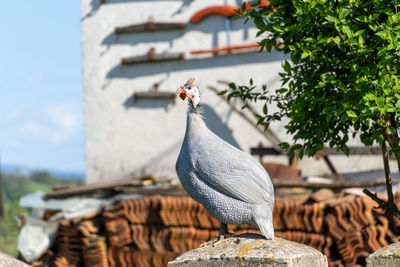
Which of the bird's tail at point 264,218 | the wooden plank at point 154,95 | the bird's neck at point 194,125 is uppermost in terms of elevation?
the bird's neck at point 194,125

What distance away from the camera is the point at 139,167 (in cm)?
1509

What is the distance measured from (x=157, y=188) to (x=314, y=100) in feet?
21.3

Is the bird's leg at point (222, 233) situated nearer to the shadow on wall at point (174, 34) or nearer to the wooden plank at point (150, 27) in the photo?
the shadow on wall at point (174, 34)

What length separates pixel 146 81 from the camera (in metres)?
15.2

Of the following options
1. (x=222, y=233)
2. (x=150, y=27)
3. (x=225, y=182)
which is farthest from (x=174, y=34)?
(x=225, y=182)

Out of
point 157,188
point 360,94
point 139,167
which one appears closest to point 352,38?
point 360,94

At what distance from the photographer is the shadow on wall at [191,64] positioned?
14.4 meters

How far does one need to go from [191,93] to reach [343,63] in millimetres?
1371

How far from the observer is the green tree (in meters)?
5.29

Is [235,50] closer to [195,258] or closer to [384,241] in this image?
[384,241]

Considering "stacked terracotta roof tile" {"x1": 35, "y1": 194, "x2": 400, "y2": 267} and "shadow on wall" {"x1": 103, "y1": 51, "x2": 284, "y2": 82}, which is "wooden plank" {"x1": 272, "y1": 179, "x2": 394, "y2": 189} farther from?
"shadow on wall" {"x1": 103, "y1": 51, "x2": 284, "y2": 82}

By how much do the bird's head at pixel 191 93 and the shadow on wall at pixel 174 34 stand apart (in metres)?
8.89

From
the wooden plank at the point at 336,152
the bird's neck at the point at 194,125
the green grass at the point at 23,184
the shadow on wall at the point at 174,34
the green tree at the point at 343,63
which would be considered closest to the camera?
the green tree at the point at 343,63

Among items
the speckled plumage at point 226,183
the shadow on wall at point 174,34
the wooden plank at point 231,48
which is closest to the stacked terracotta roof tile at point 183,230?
the speckled plumage at point 226,183
